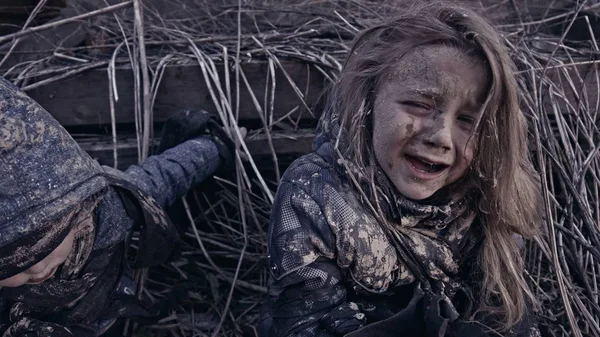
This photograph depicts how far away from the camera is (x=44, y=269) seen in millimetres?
2039

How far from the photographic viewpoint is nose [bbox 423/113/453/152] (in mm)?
1906

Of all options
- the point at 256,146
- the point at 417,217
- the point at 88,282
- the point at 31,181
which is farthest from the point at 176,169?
the point at 417,217

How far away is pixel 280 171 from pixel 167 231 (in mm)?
631

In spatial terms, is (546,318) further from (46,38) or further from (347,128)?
(46,38)

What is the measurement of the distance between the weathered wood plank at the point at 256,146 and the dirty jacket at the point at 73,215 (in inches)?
6.2

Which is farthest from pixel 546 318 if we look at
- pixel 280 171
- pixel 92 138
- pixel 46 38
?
pixel 46 38

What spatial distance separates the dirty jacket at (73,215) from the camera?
184 cm

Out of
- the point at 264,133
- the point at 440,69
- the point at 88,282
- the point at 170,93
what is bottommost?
the point at 88,282

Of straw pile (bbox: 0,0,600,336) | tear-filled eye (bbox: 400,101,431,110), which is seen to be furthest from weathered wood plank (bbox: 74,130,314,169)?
tear-filled eye (bbox: 400,101,431,110)

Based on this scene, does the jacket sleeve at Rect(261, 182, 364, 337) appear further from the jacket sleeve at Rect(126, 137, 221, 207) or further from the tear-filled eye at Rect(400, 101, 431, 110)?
the jacket sleeve at Rect(126, 137, 221, 207)

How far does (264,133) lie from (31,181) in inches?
47.1

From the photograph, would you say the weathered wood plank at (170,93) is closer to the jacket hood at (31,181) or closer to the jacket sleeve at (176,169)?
the jacket sleeve at (176,169)

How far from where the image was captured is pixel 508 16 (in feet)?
11.6

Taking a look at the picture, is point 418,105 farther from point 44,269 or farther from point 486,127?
point 44,269
